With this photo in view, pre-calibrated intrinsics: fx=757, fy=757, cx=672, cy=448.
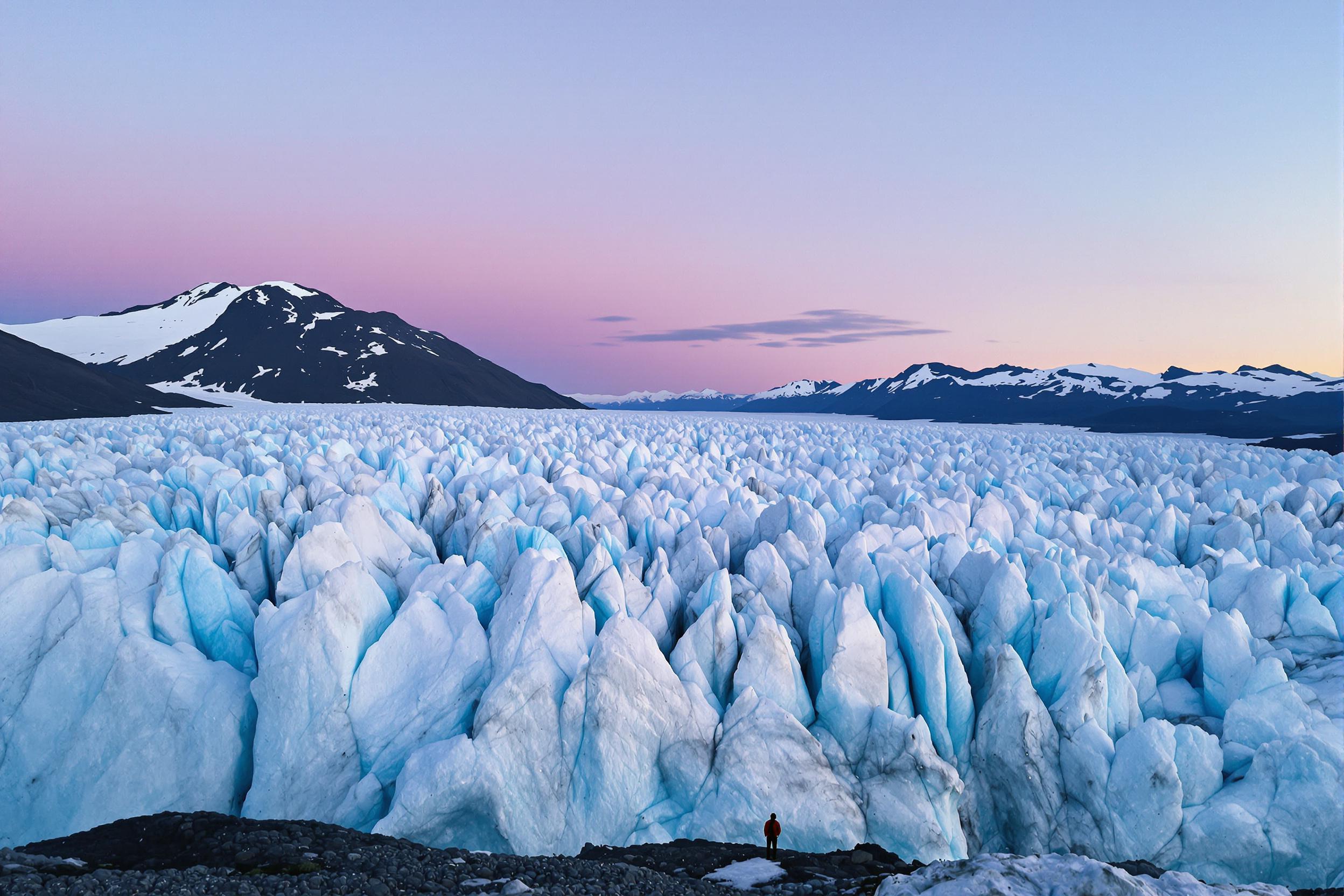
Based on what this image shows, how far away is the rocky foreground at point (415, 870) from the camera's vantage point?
274 centimetres

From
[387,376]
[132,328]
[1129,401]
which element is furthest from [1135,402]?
[132,328]

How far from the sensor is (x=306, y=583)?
7.14 metres

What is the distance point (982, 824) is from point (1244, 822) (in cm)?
159

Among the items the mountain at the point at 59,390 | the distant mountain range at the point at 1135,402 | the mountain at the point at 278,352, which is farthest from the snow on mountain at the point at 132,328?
the distant mountain range at the point at 1135,402

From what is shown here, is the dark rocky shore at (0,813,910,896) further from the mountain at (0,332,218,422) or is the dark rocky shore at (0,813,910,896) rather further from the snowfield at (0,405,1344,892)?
the mountain at (0,332,218,422)

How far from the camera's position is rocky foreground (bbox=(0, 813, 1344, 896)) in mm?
2744

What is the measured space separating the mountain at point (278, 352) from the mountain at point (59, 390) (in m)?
48.1

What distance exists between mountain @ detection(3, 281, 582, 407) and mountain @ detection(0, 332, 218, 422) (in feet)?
158

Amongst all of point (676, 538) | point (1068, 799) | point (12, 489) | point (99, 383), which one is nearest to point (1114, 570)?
point (1068, 799)

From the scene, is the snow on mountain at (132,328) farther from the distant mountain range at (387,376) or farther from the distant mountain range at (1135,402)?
the distant mountain range at (1135,402)

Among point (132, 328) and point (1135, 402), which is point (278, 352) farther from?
point (1135, 402)

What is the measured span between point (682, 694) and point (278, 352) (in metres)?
147

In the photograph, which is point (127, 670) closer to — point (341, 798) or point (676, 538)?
point (341, 798)

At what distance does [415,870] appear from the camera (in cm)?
315
